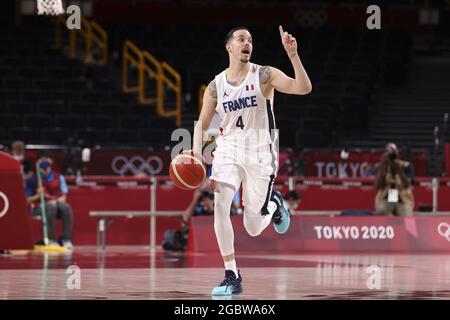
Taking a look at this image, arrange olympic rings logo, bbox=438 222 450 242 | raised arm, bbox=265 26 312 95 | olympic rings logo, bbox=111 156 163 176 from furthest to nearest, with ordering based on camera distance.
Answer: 1. olympic rings logo, bbox=111 156 163 176
2. olympic rings logo, bbox=438 222 450 242
3. raised arm, bbox=265 26 312 95

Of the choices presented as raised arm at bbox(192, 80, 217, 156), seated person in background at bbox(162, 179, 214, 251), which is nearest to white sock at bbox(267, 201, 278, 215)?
raised arm at bbox(192, 80, 217, 156)

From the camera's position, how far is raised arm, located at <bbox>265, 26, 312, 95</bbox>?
10617 millimetres

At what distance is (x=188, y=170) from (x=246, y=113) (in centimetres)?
77

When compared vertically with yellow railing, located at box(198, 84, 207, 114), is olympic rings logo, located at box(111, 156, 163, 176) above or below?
below

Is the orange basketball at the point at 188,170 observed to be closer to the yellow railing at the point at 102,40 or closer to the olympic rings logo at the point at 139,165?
the olympic rings logo at the point at 139,165

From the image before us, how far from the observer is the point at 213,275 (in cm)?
1406

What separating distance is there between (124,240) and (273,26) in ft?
52.5

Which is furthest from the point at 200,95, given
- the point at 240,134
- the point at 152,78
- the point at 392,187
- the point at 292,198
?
the point at 240,134

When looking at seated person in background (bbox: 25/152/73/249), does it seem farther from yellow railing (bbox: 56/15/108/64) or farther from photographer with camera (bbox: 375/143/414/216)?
yellow railing (bbox: 56/15/108/64)

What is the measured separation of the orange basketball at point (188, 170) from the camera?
11.3 metres

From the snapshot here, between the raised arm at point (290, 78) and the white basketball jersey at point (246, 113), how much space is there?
0.17 meters

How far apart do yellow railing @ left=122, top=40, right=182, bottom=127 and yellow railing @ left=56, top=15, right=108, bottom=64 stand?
23.9 inches

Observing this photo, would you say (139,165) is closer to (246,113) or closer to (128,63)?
(128,63)
